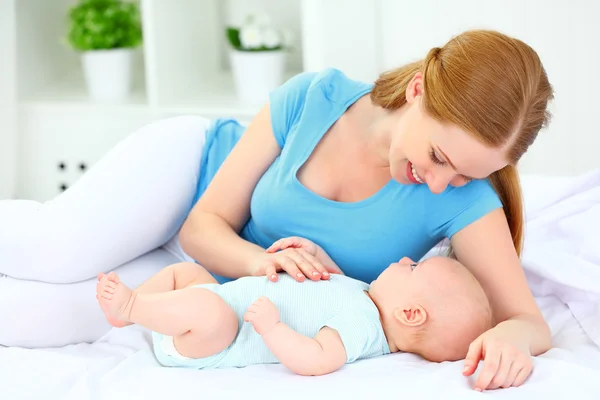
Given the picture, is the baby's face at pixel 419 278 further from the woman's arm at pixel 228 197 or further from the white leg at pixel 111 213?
the white leg at pixel 111 213

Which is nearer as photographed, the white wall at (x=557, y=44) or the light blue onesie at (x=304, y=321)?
the light blue onesie at (x=304, y=321)

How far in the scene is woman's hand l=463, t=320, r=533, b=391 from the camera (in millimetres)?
1298

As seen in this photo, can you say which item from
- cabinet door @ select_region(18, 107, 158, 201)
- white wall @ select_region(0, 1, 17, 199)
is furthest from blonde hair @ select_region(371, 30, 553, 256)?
white wall @ select_region(0, 1, 17, 199)

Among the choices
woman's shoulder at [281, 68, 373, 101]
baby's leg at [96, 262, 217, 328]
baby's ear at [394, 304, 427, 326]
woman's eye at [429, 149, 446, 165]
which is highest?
woman's shoulder at [281, 68, 373, 101]

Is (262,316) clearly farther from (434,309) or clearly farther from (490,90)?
(490,90)

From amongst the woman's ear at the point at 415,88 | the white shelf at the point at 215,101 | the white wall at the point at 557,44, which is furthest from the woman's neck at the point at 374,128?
the white shelf at the point at 215,101

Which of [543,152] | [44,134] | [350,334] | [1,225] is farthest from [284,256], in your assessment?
[44,134]

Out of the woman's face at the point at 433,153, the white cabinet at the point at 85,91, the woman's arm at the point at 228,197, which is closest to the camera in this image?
the woman's face at the point at 433,153

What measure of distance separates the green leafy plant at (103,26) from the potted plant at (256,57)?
0.45 m

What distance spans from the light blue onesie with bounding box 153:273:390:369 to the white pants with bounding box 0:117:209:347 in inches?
11.2

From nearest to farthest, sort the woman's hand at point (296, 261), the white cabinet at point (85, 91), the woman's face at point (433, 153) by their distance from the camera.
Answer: the woman's face at point (433, 153) → the woman's hand at point (296, 261) → the white cabinet at point (85, 91)

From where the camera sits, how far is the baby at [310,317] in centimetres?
137

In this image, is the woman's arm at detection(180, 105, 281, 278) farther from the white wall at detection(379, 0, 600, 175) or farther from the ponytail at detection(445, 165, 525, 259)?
the white wall at detection(379, 0, 600, 175)

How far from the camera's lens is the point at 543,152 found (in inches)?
104
